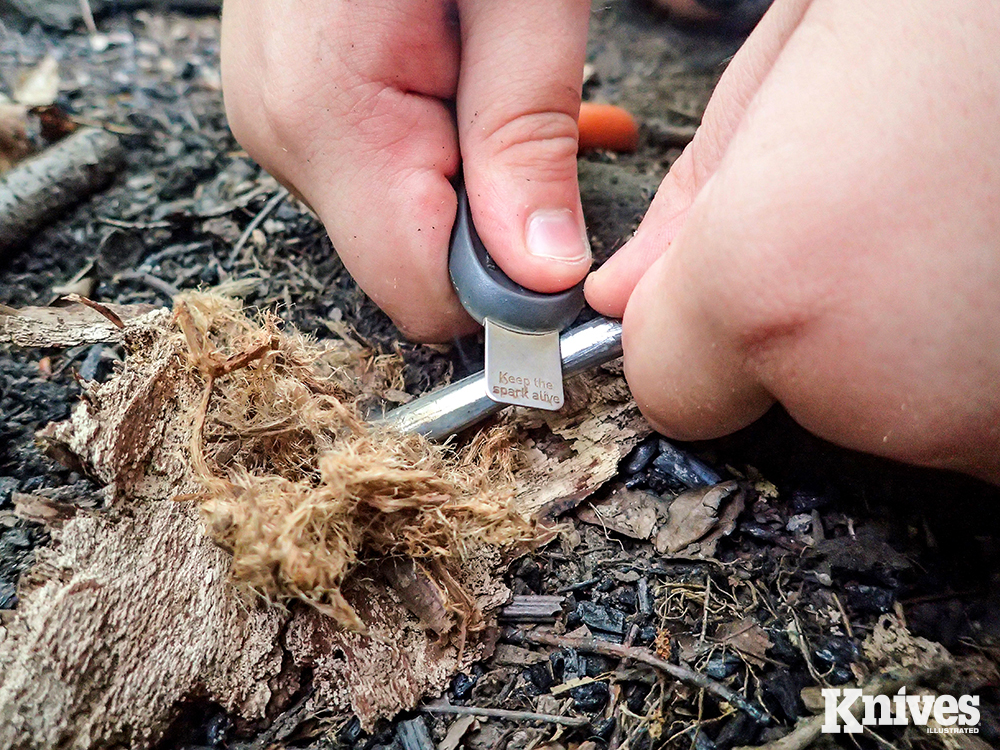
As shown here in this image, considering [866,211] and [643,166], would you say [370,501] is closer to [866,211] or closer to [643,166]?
[866,211]

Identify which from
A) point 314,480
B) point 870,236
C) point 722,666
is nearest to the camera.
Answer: point 870,236

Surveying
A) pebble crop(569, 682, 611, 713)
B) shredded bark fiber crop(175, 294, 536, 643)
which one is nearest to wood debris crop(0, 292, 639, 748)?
shredded bark fiber crop(175, 294, 536, 643)

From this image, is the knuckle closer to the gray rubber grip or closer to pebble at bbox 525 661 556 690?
the gray rubber grip

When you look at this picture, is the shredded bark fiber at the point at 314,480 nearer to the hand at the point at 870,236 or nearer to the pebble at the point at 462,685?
the pebble at the point at 462,685

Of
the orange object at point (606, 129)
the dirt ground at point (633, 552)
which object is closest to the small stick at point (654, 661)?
the dirt ground at point (633, 552)

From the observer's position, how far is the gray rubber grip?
1.05 metres

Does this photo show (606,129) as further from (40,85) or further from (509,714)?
(40,85)

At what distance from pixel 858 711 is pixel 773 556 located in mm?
201

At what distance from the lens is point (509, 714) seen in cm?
84

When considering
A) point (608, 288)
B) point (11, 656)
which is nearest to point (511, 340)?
point (608, 288)

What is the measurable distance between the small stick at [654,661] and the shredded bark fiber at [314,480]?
0.10 meters

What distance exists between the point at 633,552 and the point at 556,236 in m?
0.47

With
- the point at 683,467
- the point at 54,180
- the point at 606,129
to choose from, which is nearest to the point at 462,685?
the point at 683,467

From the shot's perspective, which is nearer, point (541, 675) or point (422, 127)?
point (541, 675)
